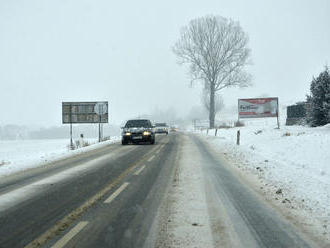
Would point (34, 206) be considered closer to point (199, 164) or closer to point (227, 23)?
point (199, 164)

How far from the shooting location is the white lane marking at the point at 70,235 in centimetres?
394

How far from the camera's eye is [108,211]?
5.42 m

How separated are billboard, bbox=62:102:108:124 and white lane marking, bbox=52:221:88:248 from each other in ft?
88.6

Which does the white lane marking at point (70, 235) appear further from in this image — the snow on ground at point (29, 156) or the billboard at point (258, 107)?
the billboard at point (258, 107)

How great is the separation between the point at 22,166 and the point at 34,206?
6.63 metres

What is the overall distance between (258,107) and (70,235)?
101ft

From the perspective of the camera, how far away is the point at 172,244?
12.9 feet

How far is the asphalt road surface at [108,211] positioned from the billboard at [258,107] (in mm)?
24679

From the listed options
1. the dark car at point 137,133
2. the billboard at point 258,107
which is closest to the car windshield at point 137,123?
the dark car at point 137,133

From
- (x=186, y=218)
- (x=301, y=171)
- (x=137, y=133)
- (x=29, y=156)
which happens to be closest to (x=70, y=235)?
(x=186, y=218)

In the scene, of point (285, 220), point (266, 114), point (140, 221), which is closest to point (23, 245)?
point (140, 221)

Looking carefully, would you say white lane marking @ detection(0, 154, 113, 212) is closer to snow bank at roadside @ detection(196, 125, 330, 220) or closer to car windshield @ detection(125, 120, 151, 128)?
snow bank at roadside @ detection(196, 125, 330, 220)

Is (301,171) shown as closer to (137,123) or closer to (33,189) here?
(33,189)

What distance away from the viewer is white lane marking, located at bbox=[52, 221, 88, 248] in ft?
12.9
